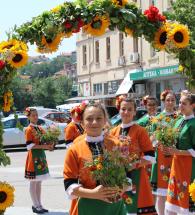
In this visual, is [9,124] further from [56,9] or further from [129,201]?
[129,201]

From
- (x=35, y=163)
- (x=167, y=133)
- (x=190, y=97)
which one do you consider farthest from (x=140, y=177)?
(x=35, y=163)

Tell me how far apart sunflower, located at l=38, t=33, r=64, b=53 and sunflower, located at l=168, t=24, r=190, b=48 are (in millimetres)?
1383

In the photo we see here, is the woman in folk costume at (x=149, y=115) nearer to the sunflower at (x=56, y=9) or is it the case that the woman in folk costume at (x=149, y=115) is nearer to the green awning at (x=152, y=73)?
the sunflower at (x=56, y=9)

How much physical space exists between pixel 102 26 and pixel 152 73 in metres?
24.1

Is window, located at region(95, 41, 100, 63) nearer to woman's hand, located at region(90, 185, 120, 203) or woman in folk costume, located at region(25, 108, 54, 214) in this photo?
woman in folk costume, located at region(25, 108, 54, 214)

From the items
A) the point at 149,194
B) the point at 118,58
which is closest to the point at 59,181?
the point at 149,194

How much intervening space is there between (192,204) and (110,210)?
213 cm

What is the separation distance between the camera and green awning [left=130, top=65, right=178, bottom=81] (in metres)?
28.7

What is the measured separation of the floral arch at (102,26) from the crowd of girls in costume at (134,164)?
2.16 ft

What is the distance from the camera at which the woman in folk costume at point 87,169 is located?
4410 mm

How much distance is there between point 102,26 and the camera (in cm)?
657

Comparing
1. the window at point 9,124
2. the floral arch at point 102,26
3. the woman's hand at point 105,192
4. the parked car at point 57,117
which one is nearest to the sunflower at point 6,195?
the floral arch at point 102,26

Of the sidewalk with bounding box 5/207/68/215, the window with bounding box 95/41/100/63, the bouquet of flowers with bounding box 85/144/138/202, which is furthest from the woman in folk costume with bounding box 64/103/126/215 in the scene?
the window with bounding box 95/41/100/63

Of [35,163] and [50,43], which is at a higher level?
[50,43]
